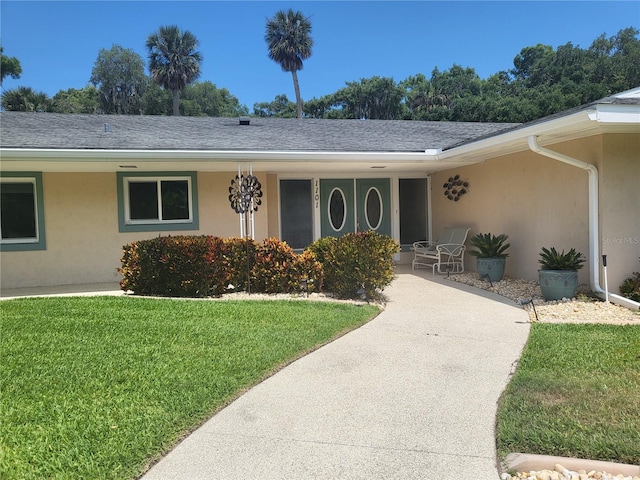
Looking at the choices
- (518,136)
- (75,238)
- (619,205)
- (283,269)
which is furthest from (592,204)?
(75,238)

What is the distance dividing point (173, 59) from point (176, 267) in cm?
3734

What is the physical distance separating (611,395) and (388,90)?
4549 cm

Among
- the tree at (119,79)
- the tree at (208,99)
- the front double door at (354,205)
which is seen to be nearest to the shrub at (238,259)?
the front double door at (354,205)

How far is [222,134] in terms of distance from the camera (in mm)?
11070

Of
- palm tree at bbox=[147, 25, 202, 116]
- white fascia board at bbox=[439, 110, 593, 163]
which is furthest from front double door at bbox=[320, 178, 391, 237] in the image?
palm tree at bbox=[147, 25, 202, 116]

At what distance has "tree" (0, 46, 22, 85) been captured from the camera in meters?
30.1

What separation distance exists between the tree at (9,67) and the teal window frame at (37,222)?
26456 mm

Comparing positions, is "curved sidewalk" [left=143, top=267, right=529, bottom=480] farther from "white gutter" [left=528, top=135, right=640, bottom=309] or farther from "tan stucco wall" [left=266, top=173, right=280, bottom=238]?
"tan stucco wall" [left=266, top=173, right=280, bottom=238]

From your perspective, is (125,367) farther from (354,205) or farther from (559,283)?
(354,205)

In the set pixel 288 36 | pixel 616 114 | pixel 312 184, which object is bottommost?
pixel 312 184

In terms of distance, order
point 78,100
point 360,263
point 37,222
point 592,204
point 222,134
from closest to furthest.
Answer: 1. point 592,204
2. point 360,263
3. point 37,222
4. point 222,134
5. point 78,100

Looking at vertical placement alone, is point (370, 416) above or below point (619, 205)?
below

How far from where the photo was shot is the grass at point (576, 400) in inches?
120

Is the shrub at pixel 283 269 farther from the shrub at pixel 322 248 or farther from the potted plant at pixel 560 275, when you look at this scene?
the potted plant at pixel 560 275
